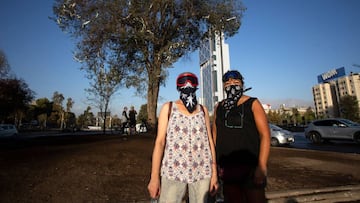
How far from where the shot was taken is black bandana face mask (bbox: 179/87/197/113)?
2268 mm

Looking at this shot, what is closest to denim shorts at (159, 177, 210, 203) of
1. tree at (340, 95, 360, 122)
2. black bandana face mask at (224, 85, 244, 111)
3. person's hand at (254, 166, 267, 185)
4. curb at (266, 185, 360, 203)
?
person's hand at (254, 166, 267, 185)

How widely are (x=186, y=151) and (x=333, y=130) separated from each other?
1752 centimetres

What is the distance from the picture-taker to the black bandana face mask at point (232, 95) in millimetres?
2459

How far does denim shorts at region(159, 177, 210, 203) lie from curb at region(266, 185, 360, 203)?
2.81 metres

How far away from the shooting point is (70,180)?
4930mm

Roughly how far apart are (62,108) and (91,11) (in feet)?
169

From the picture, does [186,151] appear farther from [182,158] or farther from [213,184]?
[213,184]

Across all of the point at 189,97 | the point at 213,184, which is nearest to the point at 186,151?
the point at 213,184

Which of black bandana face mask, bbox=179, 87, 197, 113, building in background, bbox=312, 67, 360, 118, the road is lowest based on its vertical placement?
the road

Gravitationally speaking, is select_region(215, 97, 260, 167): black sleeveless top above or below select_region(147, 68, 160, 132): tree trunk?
below

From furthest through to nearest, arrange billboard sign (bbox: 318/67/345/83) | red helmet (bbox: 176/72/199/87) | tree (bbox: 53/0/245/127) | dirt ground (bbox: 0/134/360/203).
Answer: billboard sign (bbox: 318/67/345/83)
tree (bbox: 53/0/245/127)
dirt ground (bbox: 0/134/360/203)
red helmet (bbox: 176/72/199/87)

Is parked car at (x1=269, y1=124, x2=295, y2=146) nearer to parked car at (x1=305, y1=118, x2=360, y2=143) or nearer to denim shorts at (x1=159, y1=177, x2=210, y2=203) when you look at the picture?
parked car at (x1=305, y1=118, x2=360, y2=143)

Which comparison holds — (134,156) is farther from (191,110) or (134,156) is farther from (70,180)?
(191,110)

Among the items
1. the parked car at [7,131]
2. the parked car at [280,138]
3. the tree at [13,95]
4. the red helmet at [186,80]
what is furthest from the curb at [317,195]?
the tree at [13,95]
